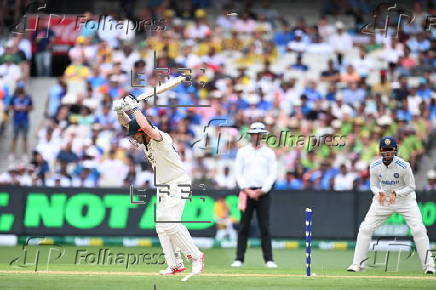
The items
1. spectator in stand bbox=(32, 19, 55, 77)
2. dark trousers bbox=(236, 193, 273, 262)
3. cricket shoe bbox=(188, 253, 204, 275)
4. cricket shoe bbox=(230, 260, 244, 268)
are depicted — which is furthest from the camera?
spectator in stand bbox=(32, 19, 55, 77)

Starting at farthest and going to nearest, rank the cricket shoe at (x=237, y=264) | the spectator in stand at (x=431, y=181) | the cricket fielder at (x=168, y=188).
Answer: the spectator in stand at (x=431, y=181), the cricket shoe at (x=237, y=264), the cricket fielder at (x=168, y=188)

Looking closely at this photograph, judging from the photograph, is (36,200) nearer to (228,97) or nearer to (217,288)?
(228,97)

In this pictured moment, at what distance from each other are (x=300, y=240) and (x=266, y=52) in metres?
7.28

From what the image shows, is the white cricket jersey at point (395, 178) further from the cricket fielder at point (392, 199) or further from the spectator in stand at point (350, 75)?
the spectator in stand at point (350, 75)

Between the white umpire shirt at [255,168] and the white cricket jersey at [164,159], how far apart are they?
128 inches

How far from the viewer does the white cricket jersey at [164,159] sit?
1298cm

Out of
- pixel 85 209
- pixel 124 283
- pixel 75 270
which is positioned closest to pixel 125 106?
pixel 124 283

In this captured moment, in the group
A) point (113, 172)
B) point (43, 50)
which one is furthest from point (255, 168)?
point (43, 50)

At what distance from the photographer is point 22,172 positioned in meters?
21.9

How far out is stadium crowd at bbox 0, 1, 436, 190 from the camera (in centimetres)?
2172

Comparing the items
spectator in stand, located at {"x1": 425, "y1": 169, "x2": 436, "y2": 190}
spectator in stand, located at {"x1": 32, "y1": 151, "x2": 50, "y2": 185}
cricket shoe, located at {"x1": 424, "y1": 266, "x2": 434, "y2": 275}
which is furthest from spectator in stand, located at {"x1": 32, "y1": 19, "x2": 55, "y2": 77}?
cricket shoe, located at {"x1": 424, "y1": 266, "x2": 434, "y2": 275}

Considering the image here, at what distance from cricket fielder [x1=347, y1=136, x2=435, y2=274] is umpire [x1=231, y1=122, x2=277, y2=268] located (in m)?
1.97

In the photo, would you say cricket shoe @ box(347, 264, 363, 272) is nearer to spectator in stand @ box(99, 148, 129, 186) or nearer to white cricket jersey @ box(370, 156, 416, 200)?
white cricket jersey @ box(370, 156, 416, 200)
